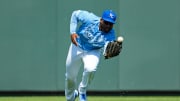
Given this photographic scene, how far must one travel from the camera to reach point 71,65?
10398mm

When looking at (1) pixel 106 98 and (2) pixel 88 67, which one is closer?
(2) pixel 88 67

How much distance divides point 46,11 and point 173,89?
3.23 m

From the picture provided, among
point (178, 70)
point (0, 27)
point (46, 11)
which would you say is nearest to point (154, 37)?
point (178, 70)

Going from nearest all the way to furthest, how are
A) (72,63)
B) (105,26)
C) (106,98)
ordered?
1. (105,26)
2. (72,63)
3. (106,98)

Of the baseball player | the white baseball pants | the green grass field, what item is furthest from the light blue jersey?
the green grass field

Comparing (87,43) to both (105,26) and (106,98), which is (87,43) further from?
(106,98)

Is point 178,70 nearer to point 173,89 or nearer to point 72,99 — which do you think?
point 173,89

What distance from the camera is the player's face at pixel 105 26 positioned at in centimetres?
1005

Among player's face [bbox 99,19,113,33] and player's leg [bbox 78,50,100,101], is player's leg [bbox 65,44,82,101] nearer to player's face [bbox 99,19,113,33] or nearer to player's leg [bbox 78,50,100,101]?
player's leg [bbox 78,50,100,101]

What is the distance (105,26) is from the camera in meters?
10.1

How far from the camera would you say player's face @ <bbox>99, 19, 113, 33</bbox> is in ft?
33.0

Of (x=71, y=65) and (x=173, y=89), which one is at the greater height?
(x=71, y=65)

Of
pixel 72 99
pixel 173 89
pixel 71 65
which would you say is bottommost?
pixel 173 89

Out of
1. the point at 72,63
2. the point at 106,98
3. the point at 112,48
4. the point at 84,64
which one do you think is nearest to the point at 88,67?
the point at 84,64
